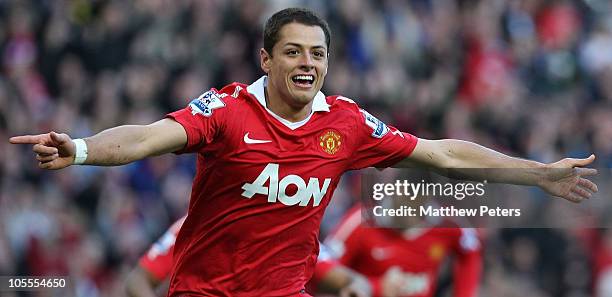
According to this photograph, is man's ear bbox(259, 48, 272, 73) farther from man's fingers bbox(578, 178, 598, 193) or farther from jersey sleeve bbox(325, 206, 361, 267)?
jersey sleeve bbox(325, 206, 361, 267)

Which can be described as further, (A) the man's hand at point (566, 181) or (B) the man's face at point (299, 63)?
(A) the man's hand at point (566, 181)

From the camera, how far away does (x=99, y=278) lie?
44.9 feet

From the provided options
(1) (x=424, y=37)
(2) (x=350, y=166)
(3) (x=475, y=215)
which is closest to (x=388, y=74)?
(1) (x=424, y=37)

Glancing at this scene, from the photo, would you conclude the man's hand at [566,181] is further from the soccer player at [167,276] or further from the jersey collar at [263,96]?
the soccer player at [167,276]

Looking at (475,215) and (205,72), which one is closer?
(475,215)

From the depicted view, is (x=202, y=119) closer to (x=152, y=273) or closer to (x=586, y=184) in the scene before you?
(x=586, y=184)

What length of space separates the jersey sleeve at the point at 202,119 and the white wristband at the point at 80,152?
0.58m

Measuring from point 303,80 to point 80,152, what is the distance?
144 centimetres

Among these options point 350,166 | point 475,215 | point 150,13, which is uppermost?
point 150,13

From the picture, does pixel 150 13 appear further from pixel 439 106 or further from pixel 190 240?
pixel 190 240

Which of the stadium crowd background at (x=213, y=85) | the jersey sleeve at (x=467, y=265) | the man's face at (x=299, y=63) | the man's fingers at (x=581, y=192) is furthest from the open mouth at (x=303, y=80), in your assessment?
the stadium crowd background at (x=213, y=85)

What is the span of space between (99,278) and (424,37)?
4.95 metres

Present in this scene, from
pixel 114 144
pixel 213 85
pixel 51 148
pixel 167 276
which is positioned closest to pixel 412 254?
pixel 167 276

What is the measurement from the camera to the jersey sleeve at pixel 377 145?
733 cm
